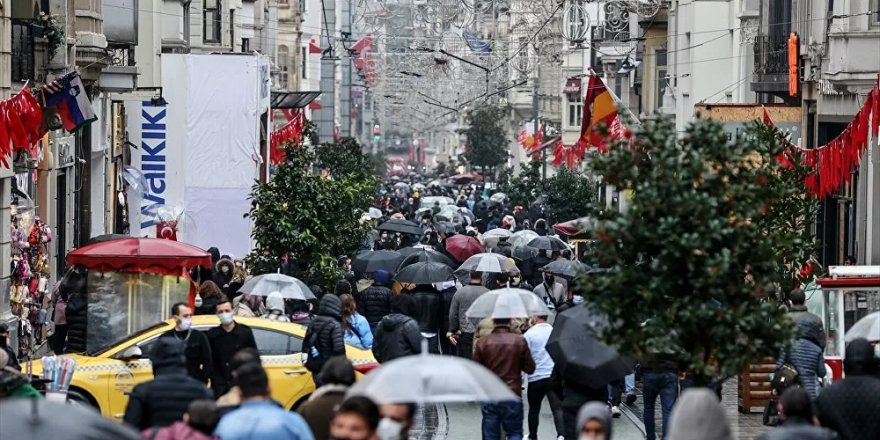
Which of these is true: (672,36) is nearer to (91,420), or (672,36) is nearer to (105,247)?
(105,247)

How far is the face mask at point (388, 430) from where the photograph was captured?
9.66 meters

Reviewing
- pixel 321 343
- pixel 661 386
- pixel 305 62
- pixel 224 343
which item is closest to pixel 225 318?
pixel 224 343

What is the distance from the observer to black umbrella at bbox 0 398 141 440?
8.44 meters

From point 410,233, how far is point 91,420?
29.9m

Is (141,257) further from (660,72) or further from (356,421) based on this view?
(660,72)

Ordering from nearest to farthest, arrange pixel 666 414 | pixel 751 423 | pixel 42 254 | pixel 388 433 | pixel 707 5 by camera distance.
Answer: pixel 388 433, pixel 666 414, pixel 751 423, pixel 42 254, pixel 707 5

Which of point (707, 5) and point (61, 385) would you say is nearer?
point (61, 385)

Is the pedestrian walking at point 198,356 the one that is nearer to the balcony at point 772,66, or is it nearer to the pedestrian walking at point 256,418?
the pedestrian walking at point 256,418

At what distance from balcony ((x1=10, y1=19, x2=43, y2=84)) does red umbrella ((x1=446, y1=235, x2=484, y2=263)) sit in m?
8.50

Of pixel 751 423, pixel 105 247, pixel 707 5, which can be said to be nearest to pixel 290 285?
pixel 105 247

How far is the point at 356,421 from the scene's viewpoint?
942 centimetres

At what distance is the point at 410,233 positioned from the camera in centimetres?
3866

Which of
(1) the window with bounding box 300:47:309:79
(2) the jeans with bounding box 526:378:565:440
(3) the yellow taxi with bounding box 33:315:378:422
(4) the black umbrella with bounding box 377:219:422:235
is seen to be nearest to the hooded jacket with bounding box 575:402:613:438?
(3) the yellow taxi with bounding box 33:315:378:422

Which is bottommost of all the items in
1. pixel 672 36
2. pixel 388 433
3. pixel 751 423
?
pixel 751 423
